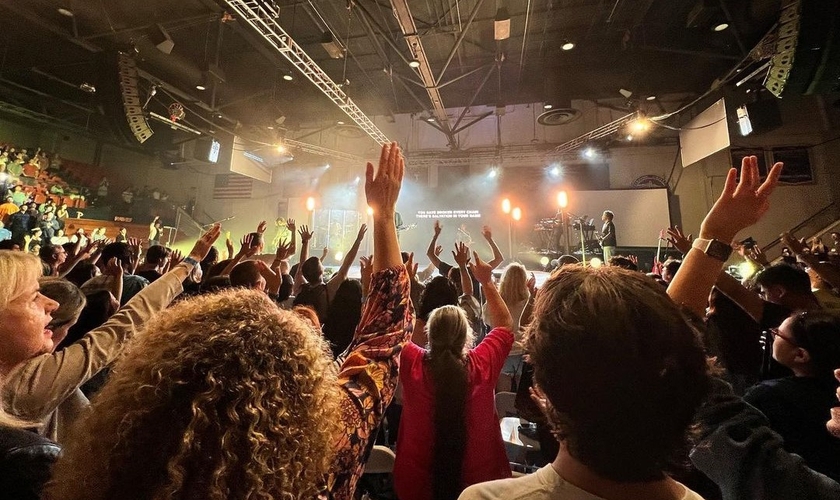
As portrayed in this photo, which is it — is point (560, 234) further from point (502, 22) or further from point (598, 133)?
point (502, 22)

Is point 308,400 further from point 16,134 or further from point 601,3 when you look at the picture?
point 16,134

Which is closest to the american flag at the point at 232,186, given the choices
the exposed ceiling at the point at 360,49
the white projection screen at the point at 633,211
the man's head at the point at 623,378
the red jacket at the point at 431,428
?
the exposed ceiling at the point at 360,49

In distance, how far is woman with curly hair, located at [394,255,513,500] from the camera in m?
1.54

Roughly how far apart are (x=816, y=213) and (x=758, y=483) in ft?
42.3

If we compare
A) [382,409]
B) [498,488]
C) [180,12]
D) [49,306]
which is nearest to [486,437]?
[382,409]

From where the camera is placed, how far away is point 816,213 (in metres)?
9.36

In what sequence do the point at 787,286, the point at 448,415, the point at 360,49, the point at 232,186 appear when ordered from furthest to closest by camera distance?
1. the point at 232,186
2. the point at 360,49
3. the point at 787,286
4. the point at 448,415

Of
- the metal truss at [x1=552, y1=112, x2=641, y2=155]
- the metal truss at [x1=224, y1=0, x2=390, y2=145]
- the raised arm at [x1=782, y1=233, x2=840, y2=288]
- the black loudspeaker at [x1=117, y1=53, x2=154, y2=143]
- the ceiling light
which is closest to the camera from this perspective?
the raised arm at [x1=782, y1=233, x2=840, y2=288]

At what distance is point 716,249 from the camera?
1146 mm

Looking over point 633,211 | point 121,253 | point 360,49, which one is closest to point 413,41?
point 360,49

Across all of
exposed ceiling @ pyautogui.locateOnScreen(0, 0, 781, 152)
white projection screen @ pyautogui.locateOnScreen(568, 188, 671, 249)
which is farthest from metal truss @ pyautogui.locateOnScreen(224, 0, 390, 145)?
white projection screen @ pyautogui.locateOnScreen(568, 188, 671, 249)

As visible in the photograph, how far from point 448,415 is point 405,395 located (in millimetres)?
235

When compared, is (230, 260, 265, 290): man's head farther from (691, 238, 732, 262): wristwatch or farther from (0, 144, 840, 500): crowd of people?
(691, 238, 732, 262): wristwatch

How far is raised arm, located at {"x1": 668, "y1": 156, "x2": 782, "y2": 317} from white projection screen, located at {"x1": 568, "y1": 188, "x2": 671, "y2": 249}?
34.3 ft
